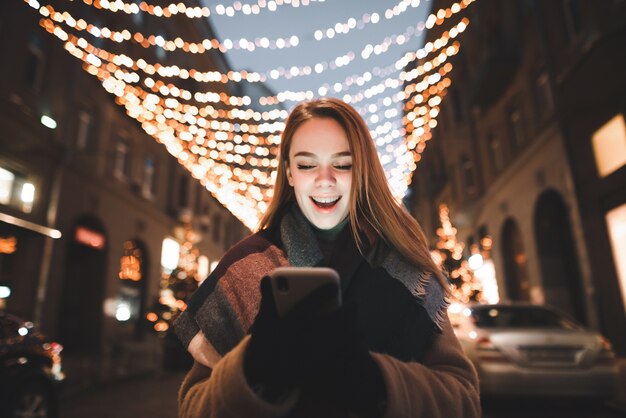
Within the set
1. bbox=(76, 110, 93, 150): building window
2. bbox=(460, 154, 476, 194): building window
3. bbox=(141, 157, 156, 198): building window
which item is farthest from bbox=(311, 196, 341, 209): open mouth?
bbox=(460, 154, 476, 194): building window

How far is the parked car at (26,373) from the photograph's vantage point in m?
4.92

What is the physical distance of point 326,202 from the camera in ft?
5.47

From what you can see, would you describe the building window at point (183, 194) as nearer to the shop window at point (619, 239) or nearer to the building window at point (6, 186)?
the building window at point (6, 186)

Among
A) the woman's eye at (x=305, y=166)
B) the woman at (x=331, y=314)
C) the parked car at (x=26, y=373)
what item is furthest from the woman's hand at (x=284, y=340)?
the parked car at (x=26, y=373)

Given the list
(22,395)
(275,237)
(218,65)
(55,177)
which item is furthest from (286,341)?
(218,65)

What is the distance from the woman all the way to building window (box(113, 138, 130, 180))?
1695 cm

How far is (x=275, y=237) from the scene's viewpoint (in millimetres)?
1702

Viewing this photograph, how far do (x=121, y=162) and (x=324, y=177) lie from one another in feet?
58.8

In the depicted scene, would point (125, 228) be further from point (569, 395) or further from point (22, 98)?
point (569, 395)

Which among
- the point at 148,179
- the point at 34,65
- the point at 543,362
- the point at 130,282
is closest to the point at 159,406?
the point at 543,362

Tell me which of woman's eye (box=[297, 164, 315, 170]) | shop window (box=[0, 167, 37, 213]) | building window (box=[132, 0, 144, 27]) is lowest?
woman's eye (box=[297, 164, 315, 170])

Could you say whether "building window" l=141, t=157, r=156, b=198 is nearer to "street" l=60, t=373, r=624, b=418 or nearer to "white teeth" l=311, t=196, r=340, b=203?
"street" l=60, t=373, r=624, b=418

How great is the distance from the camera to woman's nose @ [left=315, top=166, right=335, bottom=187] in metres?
1.64

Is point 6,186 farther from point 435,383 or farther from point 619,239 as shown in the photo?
point 619,239
